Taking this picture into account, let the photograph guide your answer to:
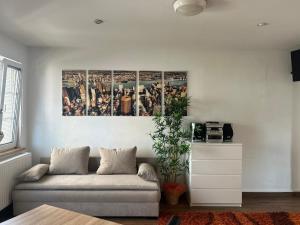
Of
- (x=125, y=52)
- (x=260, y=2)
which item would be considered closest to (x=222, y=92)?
(x=125, y=52)

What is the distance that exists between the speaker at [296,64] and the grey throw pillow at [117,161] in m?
2.86

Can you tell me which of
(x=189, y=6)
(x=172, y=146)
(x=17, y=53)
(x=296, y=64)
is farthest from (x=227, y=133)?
(x=17, y=53)

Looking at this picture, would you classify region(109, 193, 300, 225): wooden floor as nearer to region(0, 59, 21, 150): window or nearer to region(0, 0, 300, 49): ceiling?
region(0, 59, 21, 150): window

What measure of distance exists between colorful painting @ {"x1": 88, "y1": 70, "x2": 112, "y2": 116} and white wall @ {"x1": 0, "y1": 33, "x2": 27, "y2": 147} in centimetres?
105

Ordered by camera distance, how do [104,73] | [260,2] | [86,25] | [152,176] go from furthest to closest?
1. [104,73]
2. [152,176]
3. [86,25]
4. [260,2]

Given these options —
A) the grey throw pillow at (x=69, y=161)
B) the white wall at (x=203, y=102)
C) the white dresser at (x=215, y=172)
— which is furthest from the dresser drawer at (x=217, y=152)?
the grey throw pillow at (x=69, y=161)

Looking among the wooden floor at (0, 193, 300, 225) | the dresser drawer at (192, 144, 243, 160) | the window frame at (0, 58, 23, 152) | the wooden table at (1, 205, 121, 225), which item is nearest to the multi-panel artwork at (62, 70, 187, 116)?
the window frame at (0, 58, 23, 152)

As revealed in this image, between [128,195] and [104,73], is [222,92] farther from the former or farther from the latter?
[128,195]

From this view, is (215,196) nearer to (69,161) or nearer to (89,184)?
(89,184)

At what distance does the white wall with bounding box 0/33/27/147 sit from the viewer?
146 inches

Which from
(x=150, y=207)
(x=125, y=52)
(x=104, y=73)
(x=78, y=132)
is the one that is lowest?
(x=150, y=207)

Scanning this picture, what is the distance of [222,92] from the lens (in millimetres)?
4539

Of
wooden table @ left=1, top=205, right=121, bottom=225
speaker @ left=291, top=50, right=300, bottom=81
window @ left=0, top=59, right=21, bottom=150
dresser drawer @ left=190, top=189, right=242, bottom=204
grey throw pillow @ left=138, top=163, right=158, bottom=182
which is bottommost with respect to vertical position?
dresser drawer @ left=190, top=189, right=242, bottom=204

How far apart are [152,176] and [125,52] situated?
2.11 meters
